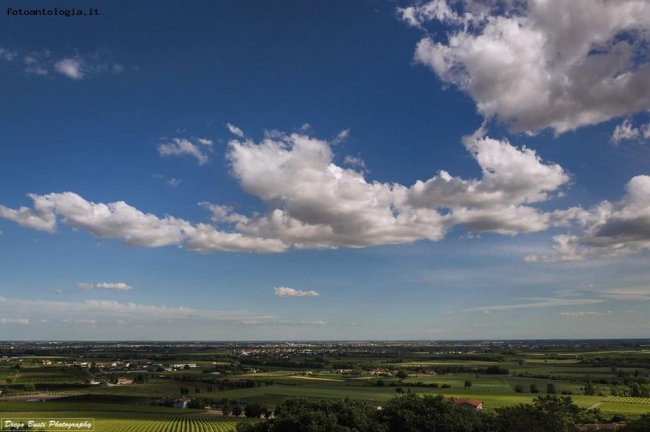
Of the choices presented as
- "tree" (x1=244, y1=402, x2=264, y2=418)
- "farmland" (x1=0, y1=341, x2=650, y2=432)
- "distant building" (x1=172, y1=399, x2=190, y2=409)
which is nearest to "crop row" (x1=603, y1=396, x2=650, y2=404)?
"farmland" (x1=0, y1=341, x2=650, y2=432)

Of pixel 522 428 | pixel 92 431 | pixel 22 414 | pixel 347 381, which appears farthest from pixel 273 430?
pixel 347 381

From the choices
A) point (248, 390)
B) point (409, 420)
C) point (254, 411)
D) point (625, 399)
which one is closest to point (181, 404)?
point (254, 411)

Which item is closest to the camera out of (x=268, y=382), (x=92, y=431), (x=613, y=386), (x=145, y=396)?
(x=92, y=431)

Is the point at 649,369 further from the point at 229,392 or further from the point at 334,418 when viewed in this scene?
the point at 334,418

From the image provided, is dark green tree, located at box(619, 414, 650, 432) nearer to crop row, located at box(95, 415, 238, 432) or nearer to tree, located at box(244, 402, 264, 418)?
crop row, located at box(95, 415, 238, 432)

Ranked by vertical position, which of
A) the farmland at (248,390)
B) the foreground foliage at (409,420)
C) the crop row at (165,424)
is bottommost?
the farmland at (248,390)

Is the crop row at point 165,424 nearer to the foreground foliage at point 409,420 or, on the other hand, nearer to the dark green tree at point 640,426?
the foreground foliage at point 409,420

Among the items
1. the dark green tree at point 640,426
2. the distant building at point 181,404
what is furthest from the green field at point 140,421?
the dark green tree at point 640,426

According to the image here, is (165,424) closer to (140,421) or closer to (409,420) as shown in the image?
(140,421)

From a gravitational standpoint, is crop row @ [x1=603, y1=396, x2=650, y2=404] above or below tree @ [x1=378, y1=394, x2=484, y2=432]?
below

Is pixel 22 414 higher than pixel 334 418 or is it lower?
lower

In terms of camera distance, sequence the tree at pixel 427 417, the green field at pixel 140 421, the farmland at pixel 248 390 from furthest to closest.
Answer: the farmland at pixel 248 390 → the green field at pixel 140 421 → the tree at pixel 427 417
